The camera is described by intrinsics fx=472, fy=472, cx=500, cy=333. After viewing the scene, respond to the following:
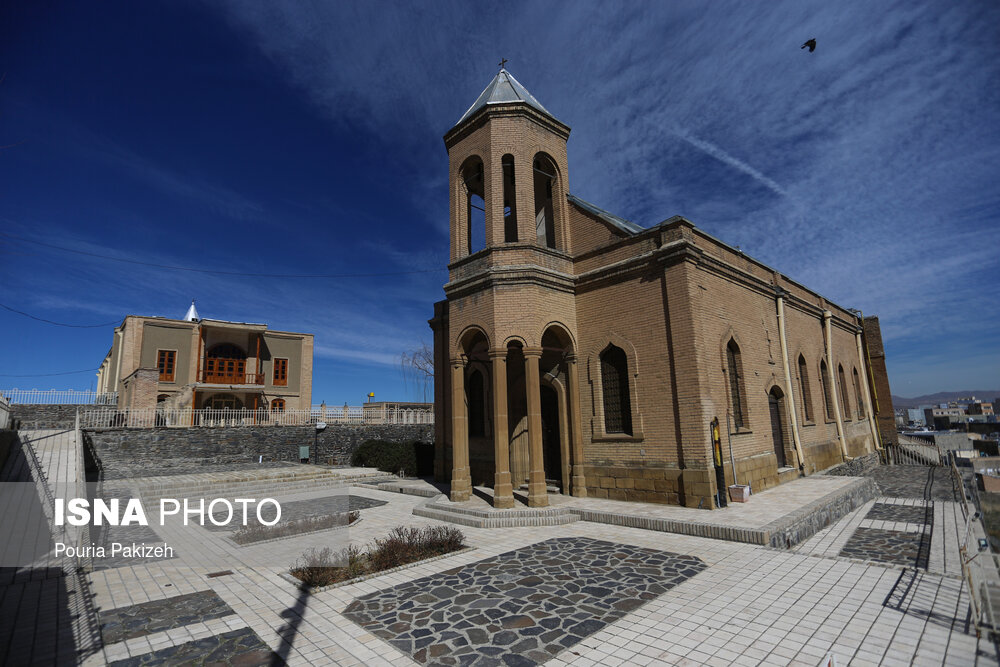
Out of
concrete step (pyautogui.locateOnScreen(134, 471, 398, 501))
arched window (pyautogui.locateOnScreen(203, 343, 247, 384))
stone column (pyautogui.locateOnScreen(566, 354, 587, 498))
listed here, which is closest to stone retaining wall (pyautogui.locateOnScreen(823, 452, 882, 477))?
stone column (pyautogui.locateOnScreen(566, 354, 587, 498))

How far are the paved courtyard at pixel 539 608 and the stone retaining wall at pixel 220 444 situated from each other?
42.7 ft

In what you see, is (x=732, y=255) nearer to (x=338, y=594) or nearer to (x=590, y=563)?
(x=590, y=563)

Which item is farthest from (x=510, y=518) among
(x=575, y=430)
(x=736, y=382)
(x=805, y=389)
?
(x=805, y=389)

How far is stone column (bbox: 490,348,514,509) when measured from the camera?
11.2m

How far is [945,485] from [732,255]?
32.8ft

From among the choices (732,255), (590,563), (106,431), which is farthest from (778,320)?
(106,431)

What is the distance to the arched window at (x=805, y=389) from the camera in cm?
1652

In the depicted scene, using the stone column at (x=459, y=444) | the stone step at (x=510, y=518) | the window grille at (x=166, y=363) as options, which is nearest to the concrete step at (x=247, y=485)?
the stone column at (x=459, y=444)

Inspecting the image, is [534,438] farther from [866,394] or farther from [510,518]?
[866,394]

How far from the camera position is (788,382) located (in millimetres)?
15031

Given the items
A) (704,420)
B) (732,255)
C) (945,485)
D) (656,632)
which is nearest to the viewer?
(656,632)

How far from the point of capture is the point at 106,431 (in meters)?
18.5

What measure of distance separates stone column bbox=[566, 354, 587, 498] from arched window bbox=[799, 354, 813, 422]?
29.4 ft

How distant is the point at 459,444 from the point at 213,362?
2628 cm
